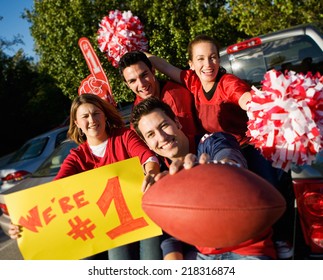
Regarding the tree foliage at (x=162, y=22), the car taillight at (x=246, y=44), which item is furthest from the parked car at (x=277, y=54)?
the tree foliage at (x=162, y=22)

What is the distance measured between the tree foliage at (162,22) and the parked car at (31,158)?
2.26 meters

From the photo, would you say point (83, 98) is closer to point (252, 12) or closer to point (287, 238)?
point (287, 238)

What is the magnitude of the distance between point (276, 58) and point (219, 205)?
3423 mm

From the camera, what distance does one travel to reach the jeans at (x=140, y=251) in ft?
7.45

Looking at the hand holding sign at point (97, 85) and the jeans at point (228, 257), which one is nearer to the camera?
the jeans at point (228, 257)

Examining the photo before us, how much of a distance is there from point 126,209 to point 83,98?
89 centimetres

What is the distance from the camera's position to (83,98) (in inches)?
103

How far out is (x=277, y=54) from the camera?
4.39 m

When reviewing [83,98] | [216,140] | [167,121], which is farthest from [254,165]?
[83,98]

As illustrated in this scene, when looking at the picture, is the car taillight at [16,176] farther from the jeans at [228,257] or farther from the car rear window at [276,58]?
the jeans at [228,257]

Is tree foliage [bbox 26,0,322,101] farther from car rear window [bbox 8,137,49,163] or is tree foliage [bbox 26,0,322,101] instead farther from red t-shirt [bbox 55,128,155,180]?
red t-shirt [bbox 55,128,155,180]

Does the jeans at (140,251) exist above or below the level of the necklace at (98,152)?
below

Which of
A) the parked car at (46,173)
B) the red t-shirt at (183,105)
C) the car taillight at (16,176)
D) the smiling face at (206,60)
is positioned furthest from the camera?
the car taillight at (16,176)

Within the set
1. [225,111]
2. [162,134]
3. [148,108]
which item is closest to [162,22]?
[225,111]
